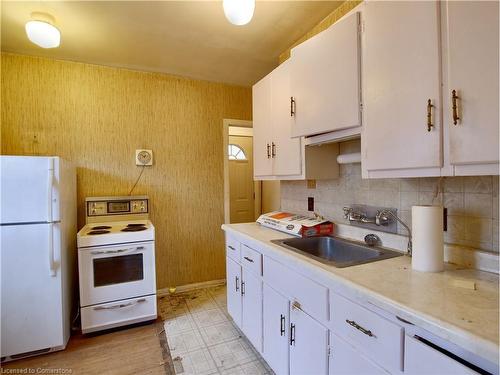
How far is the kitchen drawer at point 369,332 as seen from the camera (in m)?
0.90

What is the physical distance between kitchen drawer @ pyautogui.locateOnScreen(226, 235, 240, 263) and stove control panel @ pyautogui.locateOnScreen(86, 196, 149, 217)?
117cm

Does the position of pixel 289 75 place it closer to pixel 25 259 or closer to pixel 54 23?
pixel 54 23

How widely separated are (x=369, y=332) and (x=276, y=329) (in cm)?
75

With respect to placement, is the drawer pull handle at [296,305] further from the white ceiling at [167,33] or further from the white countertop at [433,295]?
the white ceiling at [167,33]

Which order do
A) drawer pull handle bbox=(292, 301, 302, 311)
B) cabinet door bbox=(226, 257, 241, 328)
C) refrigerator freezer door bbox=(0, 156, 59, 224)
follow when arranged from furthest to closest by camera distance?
cabinet door bbox=(226, 257, 241, 328) < refrigerator freezer door bbox=(0, 156, 59, 224) < drawer pull handle bbox=(292, 301, 302, 311)

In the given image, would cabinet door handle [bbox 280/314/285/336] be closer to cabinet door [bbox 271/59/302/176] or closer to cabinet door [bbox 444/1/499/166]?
cabinet door [bbox 271/59/302/176]

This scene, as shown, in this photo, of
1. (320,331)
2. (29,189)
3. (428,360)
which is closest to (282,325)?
(320,331)

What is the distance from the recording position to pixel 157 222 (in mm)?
3045

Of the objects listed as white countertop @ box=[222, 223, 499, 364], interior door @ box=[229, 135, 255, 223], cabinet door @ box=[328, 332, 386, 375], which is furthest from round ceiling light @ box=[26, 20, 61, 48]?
interior door @ box=[229, 135, 255, 223]

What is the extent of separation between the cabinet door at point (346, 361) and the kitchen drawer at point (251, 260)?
0.69m

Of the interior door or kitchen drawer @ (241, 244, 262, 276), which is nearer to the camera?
kitchen drawer @ (241, 244, 262, 276)

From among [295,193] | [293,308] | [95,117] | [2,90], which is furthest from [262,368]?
[2,90]

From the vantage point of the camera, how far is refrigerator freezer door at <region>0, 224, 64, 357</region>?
191 cm

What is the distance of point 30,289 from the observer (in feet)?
6.45
